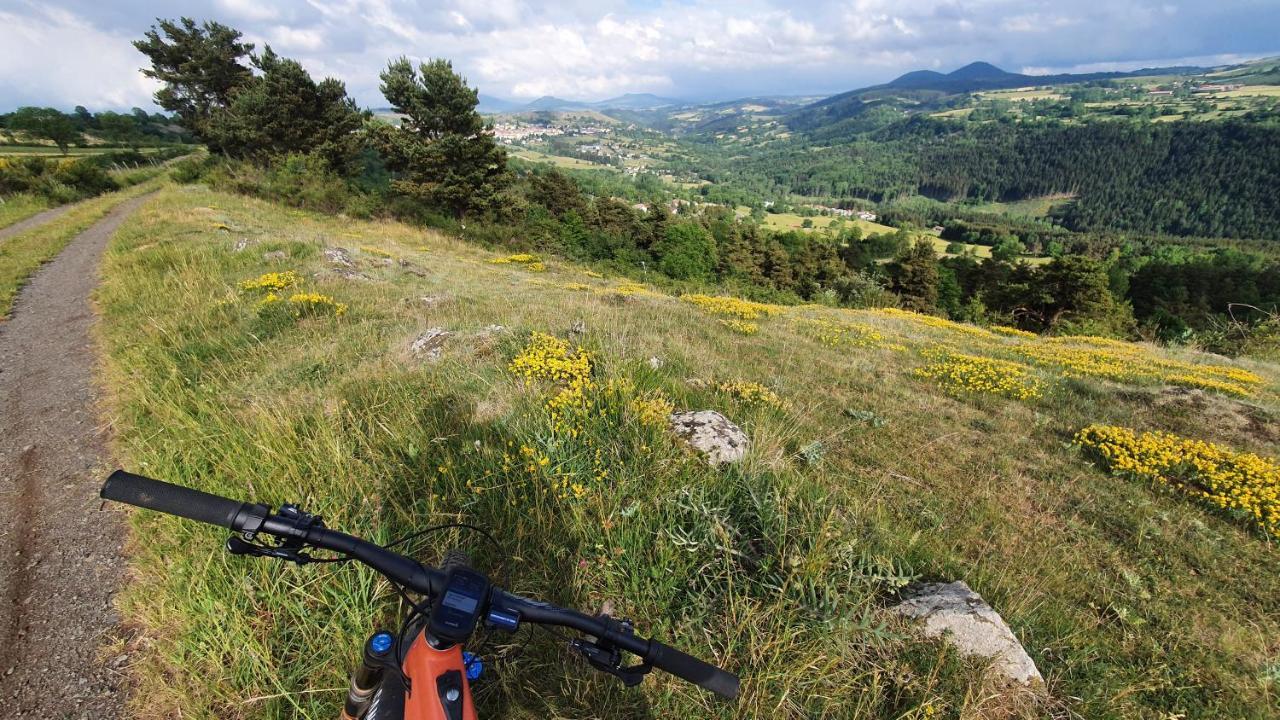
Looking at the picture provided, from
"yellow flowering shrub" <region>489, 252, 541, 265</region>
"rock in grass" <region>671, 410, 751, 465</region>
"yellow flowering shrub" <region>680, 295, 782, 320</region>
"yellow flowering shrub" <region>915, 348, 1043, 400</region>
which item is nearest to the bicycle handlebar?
"rock in grass" <region>671, 410, 751, 465</region>

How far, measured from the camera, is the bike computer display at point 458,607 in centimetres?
130

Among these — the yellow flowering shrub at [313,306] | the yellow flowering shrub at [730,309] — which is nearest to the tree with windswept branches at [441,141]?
the yellow flowering shrub at [730,309]

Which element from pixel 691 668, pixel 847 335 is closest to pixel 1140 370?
pixel 847 335

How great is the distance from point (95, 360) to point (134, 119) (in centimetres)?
9879

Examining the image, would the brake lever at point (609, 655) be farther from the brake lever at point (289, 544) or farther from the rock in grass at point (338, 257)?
the rock in grass at point (338, 257)

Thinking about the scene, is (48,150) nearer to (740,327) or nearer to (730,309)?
(730,309)

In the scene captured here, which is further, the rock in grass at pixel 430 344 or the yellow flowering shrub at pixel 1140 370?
the yellow flowering shrub at pixel 1140 370

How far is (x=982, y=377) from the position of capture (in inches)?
364

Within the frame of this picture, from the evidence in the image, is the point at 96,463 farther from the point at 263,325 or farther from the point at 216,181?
the point at 216,181

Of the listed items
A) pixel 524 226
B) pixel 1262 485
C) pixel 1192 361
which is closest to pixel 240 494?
pixel 1262 485

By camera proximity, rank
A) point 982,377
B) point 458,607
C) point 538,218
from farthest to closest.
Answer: point 538,218 < point 982,377 < point 458,607

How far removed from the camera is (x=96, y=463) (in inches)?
175

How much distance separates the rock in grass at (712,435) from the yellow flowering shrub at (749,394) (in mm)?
1248

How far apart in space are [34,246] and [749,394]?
23.7m
